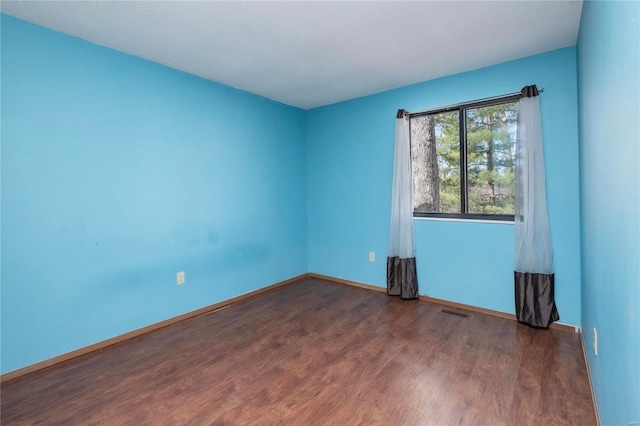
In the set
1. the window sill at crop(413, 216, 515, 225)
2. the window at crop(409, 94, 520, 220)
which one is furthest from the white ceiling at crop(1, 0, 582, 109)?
the window sill at crop(413, 216, 515, 225)

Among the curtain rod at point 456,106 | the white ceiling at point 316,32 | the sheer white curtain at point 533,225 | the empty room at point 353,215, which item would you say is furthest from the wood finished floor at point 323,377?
the white ceiling at point 316,32

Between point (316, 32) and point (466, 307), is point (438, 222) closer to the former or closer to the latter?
point (466, 307)

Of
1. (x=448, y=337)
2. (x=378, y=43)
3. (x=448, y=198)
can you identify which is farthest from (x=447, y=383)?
(x=378, y=43)

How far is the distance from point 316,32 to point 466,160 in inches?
77.7

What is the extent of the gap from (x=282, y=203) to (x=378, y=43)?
229 centimetres

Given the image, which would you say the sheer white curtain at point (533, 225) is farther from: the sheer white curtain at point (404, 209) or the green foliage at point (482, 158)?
the sheer white curtain at point (404, 209)

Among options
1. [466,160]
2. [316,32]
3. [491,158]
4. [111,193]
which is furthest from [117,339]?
[491,158]

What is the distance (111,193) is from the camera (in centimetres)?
244

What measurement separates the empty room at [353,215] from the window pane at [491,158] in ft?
0.06

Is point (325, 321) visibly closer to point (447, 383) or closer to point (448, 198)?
point (447, 383)

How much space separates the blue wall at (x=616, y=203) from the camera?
85 centimetres

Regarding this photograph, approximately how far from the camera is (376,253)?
3740 mm

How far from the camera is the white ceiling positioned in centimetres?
193

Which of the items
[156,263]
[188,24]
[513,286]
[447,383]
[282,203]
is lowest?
[447,383]
